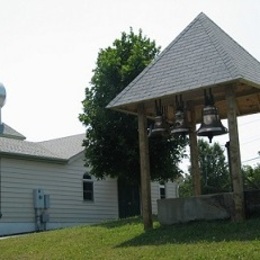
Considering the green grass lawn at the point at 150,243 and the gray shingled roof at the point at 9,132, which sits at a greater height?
the gray shingled roof at the point at 9,132

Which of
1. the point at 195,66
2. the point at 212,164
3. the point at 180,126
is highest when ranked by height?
the point at 212,164

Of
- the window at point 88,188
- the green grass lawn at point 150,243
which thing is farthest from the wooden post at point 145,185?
the window at point 88,188

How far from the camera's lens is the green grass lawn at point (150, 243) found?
28.9ft

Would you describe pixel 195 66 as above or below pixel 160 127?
above

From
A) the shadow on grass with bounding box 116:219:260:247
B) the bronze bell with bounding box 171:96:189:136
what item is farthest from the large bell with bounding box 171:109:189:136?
the shadow on grass with bounding box 116:219:260:247

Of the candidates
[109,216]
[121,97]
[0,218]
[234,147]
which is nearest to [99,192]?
[109,216]

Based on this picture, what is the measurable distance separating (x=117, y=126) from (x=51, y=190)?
6082 mm

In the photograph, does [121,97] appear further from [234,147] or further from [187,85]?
[234,147]

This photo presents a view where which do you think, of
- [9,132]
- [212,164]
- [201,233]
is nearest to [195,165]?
[201,233]

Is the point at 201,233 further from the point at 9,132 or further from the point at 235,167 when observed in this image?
the point at 9,132

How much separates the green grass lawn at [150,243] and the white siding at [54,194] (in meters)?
8.80

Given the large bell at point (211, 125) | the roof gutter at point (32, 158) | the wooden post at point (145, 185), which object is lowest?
the wooden post at point (145, 185)

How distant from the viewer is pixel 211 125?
1103 cm

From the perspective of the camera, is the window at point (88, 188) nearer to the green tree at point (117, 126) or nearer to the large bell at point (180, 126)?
the green tree at point (117, 126)
